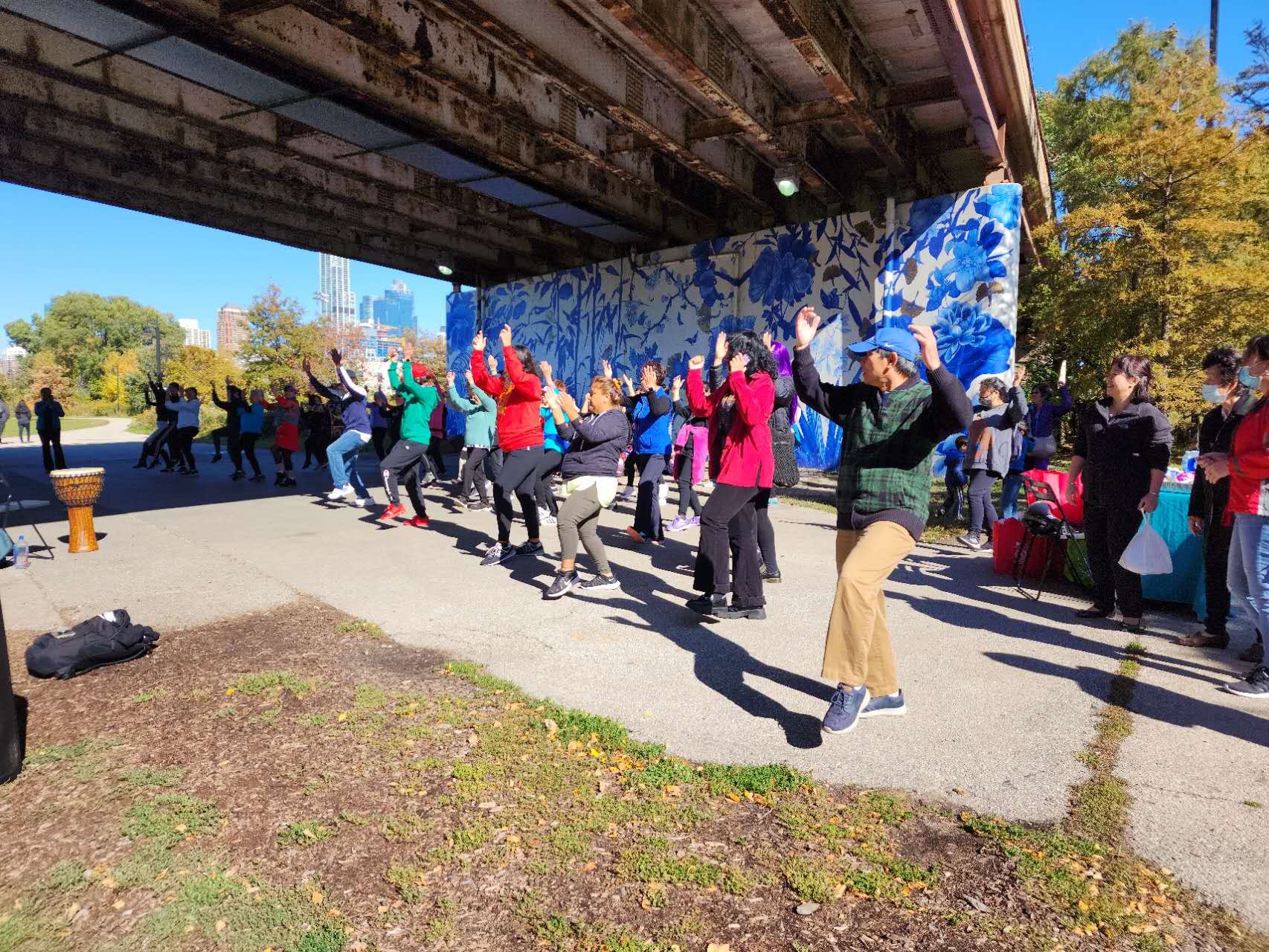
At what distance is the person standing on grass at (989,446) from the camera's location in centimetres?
826

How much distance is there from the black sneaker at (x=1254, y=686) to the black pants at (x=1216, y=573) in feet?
2.95

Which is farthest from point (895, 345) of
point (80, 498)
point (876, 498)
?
point (80, 498)

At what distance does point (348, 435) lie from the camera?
435 inches

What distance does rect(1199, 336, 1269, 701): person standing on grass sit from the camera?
14.4 feet

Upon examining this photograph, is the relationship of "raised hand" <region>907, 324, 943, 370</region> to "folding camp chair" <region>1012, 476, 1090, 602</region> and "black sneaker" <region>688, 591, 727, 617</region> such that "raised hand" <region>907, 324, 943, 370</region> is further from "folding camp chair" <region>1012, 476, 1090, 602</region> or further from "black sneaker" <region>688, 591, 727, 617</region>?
"folding camp chair" <region>1012, 476, 1090, 602</region>

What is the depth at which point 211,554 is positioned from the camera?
813 cm

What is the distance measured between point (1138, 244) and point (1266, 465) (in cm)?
1224

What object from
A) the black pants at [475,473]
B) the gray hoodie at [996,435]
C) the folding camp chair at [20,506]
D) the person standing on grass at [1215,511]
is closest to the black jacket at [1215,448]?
the person standing on grass at [1215,511]

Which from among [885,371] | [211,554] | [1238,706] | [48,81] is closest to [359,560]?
[211,554]

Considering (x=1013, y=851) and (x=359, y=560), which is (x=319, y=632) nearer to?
(x=359, y=560)

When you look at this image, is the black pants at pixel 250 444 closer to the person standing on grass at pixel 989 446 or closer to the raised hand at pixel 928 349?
the person standing on grass at pixel 989 446

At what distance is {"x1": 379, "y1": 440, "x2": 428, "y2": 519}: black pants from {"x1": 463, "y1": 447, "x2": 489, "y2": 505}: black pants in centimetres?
150

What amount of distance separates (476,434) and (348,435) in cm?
194

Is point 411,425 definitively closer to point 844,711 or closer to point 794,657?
point 794,657
